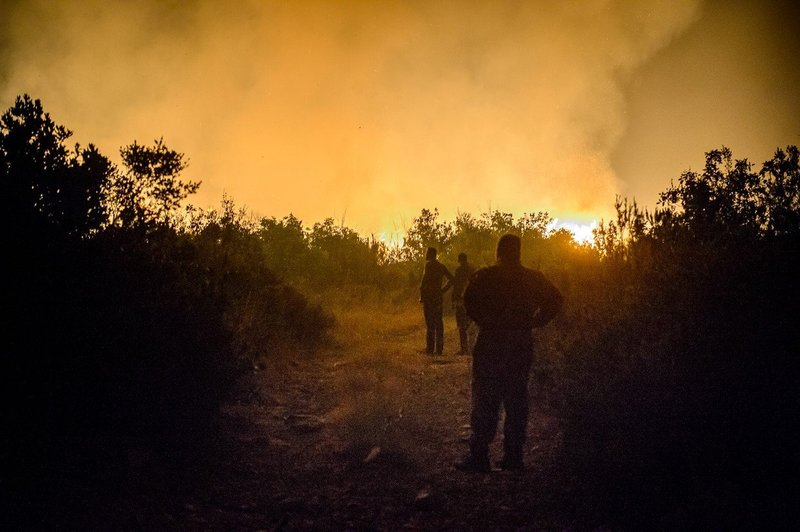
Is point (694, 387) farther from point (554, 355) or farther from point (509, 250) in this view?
point (554, 355)

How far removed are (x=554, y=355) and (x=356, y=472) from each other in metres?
3.49

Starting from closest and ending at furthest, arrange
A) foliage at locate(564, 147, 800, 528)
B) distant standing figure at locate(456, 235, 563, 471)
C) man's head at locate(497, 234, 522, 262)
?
1. foliage at locate(564, 147, 800, 528)
2. distant standing figure at locate(456, 235, 563, 471)
3. man's head at locate(497, 234, 522, 262)

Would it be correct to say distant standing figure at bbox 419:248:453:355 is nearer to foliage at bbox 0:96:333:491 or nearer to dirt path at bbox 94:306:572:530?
dirt path at bbox 94:306:572:530

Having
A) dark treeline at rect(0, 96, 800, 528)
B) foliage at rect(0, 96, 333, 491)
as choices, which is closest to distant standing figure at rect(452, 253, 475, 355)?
dark treeline at rect(0, 96, 800, 528)

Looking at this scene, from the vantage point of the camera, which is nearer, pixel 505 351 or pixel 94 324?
pixel 94 324

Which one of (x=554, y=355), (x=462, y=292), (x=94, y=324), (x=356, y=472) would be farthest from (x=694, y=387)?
(x=462, y=292)

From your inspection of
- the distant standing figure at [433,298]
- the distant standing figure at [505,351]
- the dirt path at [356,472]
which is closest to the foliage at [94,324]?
the dirt path at [356,472]

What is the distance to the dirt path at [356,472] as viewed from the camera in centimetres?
334

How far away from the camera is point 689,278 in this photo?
4785 millimetres

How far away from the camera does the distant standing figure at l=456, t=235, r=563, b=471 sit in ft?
13.2

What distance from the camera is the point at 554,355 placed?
640 centimetres

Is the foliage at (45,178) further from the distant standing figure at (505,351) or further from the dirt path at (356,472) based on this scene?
the distant standing figure at (505,351)

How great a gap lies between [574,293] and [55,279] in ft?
25.1

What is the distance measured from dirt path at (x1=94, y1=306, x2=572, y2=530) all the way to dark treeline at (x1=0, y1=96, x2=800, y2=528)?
0.43 m
